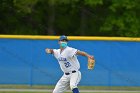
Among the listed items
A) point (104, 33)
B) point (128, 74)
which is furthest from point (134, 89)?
point (104, 33)

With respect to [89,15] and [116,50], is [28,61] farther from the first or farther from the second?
[89,15]

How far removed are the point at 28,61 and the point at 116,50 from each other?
2942 millimetres

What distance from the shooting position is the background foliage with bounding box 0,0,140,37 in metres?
23.8

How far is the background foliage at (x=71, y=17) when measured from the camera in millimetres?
23750

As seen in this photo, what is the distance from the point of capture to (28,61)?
16.3m

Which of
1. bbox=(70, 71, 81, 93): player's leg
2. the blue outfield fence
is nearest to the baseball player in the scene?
bbox=(70, 71, 81, 93): player's leg

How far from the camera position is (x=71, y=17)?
26875 mm

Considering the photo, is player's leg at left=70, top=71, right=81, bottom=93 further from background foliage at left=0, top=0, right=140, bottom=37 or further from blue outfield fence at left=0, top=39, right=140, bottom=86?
background foliage at left=0, top=0, right=140, bottom=37

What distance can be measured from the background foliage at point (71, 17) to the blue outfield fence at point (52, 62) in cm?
676

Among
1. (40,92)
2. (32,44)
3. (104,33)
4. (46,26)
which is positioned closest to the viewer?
(40,92)

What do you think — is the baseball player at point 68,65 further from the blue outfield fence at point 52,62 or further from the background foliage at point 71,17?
the background foliage at point 71,17

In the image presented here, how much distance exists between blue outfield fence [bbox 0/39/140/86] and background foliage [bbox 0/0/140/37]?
676 centimetres

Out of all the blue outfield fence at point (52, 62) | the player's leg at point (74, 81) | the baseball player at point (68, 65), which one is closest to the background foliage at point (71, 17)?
the blue outfield fence at point (52, 62)

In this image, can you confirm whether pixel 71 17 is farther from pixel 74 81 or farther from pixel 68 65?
pixel 74 81
